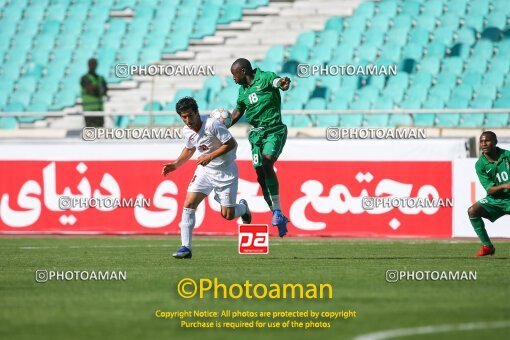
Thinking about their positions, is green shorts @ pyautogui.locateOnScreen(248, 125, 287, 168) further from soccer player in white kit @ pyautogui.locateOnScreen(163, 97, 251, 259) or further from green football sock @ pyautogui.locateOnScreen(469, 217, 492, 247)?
green football sock @ pyautogui.locateOnScreen(469, 217, 492, 247)

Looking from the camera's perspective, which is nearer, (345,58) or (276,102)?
(276,102)

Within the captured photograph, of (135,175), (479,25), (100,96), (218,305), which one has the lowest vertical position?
(218,305)

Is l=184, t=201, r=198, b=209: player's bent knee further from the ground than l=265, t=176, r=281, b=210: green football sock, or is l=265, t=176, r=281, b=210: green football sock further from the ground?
l=265, t=176, r=281, b=210: green football sock

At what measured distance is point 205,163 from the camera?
43.4 feet

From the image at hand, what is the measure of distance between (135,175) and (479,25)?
373 inches

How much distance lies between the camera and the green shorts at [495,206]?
1430 cm

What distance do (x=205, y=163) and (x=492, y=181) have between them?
394 cm

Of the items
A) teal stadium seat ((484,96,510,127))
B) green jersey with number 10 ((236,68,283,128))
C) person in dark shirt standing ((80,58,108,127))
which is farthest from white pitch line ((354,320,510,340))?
person in dark shirt standing ((80,58,108,127))

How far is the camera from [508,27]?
24.9 m

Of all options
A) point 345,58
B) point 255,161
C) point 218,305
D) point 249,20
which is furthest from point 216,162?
point 249,20

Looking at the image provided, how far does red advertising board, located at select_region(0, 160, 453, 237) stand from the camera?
19.5 metres

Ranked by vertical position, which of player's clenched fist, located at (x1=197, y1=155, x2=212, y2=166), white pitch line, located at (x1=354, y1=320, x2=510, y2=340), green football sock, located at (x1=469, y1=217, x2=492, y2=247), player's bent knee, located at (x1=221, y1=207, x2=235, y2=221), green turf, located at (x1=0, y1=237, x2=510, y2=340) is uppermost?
player's clenched fist, located at (x1=197, y1=155, x2=212, y2=166)

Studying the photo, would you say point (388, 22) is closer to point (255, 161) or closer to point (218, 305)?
point (255, 161)

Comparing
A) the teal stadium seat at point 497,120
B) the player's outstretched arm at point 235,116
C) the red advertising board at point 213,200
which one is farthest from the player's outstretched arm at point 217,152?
the teal stadium seat at point 497,120
